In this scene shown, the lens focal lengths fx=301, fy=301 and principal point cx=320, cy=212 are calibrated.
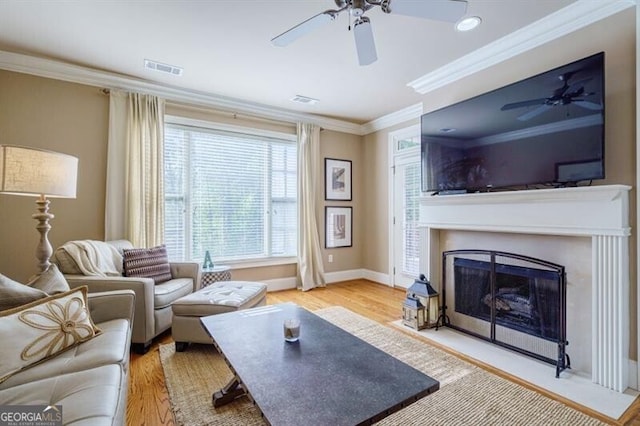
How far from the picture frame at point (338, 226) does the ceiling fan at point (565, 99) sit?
3024 mm

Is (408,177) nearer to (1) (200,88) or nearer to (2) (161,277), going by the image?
(1) (200,88)

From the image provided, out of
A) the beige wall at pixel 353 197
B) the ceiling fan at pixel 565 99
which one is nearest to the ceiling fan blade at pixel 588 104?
the ceiling fan at pixel 565 99

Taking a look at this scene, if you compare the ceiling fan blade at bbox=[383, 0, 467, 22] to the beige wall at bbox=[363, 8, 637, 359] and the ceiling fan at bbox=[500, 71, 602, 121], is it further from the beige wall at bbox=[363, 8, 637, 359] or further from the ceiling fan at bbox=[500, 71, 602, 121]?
the beige wall at bbox=[363, 8, 637, 359]

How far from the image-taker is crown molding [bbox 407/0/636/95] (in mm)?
2115

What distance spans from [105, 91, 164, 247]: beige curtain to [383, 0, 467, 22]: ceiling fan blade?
9.76 feet

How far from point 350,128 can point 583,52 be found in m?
3.24

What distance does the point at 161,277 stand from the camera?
304 centimetres

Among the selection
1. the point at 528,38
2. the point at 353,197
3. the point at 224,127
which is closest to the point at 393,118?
the point at 353,197

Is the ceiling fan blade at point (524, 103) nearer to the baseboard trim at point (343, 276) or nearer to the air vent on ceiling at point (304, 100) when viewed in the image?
the air vent on ceiling at point (304, 100)

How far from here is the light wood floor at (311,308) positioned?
5.62 feet

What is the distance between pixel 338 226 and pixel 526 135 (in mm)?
3097

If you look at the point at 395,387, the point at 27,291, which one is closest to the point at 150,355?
the point at 27,291

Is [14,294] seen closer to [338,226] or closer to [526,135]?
[526,135]

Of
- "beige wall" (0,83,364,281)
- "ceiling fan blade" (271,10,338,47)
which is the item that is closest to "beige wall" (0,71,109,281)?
"beige wall" (0,83,364,281)
